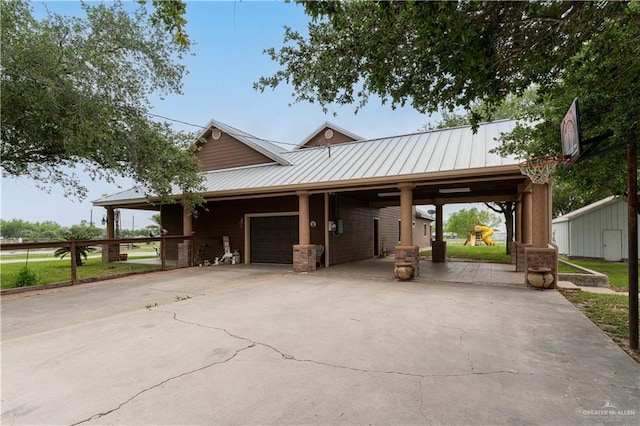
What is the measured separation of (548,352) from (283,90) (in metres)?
4.78

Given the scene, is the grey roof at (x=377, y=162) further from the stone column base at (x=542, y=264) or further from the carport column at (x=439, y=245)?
the carport column at (x=439, y=245)

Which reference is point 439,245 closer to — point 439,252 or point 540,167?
point 439,252

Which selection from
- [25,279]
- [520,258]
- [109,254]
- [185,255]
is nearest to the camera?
[25,279]

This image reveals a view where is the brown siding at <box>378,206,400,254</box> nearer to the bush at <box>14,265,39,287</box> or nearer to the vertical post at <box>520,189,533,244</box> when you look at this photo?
the vertical post at <box>520,189,533,244</box>

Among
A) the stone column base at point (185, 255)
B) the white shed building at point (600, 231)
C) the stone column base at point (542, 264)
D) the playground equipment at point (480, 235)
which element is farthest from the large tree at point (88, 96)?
the playground equipment at point (480, 235)

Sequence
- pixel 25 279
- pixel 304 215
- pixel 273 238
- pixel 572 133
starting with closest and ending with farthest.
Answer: pixel 572 133 → pixel 25 279 → pixel 304 215 → pixel 273 238

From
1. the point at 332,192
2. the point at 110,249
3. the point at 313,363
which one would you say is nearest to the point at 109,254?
the point at 110,249

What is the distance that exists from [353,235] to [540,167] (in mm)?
8977

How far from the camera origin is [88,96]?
24.6 feet

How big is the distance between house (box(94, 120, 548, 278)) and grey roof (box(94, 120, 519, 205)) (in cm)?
4

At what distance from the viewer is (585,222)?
16547mm

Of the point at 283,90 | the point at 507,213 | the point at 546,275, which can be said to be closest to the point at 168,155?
the point at 283,90

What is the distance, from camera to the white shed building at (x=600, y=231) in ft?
49.9

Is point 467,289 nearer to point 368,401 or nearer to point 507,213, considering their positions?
point 368,401
